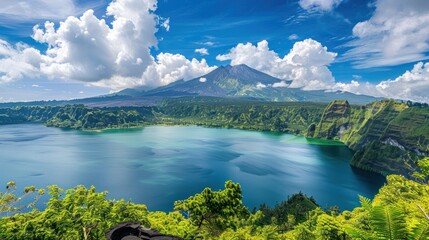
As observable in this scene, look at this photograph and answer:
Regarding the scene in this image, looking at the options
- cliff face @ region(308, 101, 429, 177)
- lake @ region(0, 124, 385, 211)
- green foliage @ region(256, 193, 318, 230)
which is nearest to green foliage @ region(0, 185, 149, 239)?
green foliage @ region(256, 193, 318, 230)

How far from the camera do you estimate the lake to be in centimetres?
8156

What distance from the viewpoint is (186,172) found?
102m

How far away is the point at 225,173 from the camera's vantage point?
10269 cm

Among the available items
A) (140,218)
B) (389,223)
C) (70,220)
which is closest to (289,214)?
(140,218)

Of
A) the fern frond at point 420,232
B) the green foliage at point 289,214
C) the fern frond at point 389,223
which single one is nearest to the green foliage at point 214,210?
the fern frond at point 389,223

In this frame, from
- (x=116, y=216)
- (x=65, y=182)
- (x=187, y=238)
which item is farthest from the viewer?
(x=65, y=182)

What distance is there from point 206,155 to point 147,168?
122ft

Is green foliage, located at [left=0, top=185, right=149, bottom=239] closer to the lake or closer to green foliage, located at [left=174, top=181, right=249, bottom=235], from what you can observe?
green foliage, located at [left=174, top=181, right=249, bottom=235]

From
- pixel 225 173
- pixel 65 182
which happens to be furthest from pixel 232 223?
pixel 65 182

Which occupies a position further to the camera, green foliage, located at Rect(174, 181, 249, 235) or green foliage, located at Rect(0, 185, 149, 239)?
green foliage, located at Rect(174, 181, 249, 235)

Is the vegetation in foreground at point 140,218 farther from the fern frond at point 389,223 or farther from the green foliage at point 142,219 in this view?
the fern frond at point 389,223

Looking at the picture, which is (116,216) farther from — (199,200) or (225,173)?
(225,173)

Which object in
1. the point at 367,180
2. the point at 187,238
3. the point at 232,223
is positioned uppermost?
the point at 187,238

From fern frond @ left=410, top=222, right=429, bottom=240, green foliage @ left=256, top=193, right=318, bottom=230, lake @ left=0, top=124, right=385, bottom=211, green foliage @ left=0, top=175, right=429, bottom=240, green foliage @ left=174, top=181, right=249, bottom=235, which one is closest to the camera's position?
fern frond @ left=410, top=222, right=429, bottom=240
